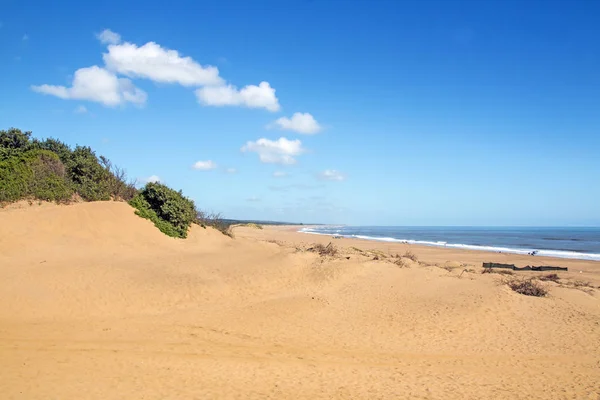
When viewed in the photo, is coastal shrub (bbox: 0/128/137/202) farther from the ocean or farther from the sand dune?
the ocean

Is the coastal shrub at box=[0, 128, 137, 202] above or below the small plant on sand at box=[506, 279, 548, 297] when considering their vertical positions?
above

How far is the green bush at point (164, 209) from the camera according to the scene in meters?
20.2

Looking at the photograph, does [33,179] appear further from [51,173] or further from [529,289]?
[529,289]

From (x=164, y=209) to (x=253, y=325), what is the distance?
11.2 meters

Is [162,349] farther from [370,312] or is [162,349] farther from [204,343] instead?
[370,312]

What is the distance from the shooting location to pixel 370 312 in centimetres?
1252

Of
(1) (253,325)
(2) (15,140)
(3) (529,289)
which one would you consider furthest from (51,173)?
(3) (529,289)

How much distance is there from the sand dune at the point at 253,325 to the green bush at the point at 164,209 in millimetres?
1100

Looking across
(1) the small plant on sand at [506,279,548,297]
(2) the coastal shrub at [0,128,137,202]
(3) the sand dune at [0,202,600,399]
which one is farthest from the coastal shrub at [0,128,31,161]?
(1) the small plant on sand at [506,279,548,297]

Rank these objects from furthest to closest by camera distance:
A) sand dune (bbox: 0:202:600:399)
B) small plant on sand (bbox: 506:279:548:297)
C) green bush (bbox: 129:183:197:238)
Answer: green bush (bbox: 129:183:197:238) < small plant on sand (bbox: 506:279:548:297) < sand dune (bbox: 0:202:600:399)

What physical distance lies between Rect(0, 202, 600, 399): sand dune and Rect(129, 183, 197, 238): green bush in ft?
3.61

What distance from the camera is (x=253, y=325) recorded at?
11.0 meters

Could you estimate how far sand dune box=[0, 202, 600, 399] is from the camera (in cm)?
721

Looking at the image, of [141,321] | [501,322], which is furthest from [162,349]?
[501,322]
